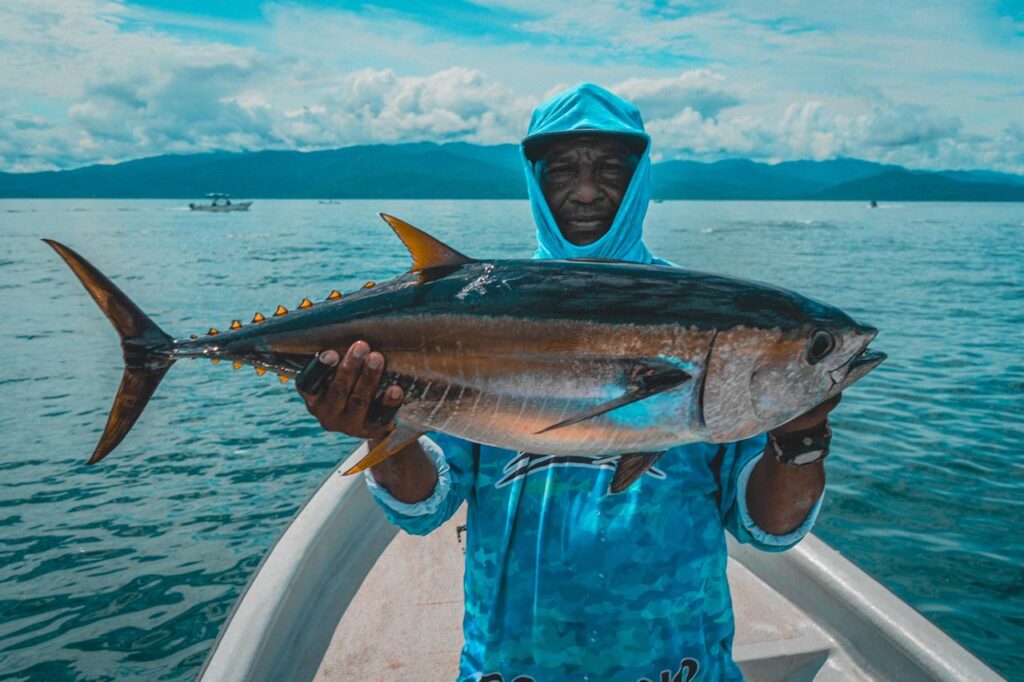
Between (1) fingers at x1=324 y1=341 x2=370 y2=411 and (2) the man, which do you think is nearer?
(1) fingers at x1=324 y1=341 x2=370 y2=411

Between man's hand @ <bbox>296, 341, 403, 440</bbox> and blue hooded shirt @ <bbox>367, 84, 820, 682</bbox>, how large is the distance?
406mm

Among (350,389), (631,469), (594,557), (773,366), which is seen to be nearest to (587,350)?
(631,469)

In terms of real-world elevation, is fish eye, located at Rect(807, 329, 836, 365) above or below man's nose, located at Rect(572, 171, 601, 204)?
below

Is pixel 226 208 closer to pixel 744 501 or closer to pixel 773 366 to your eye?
pixel 744 501

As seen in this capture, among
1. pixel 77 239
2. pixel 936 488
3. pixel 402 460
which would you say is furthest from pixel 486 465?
pixel 77 239

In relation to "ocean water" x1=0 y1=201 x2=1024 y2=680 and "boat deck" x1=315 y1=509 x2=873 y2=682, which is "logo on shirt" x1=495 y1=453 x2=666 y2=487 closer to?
"boat deck" x1=315 y1=509 x2=873 y2=682

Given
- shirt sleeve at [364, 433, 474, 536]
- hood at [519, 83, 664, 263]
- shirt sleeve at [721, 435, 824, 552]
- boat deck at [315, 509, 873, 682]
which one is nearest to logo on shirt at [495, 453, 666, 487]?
shirt sleeve at [364, 433, 474, 536]

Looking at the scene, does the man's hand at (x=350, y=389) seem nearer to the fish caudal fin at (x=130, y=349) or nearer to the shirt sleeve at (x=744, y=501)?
the fish caudal fin at (x=130, y=349)

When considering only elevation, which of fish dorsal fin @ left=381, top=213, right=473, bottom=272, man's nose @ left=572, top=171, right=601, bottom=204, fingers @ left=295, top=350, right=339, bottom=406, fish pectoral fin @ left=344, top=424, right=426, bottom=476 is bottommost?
fish pectoral fin @ left=344, top=424, right=426, bottom=476

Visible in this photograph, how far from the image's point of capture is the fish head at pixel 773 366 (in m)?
1.96

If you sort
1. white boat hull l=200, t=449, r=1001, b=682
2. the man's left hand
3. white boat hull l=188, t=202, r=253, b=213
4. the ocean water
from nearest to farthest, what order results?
the man's left hand → white boat hull l=200, t=449, r=1001, b=682 → the ocean water → white boat hull l=188, t=202, r=253, b=213

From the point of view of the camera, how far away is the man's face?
3139 millimetres

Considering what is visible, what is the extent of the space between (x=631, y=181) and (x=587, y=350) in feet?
4.68

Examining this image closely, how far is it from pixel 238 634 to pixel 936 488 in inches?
357
